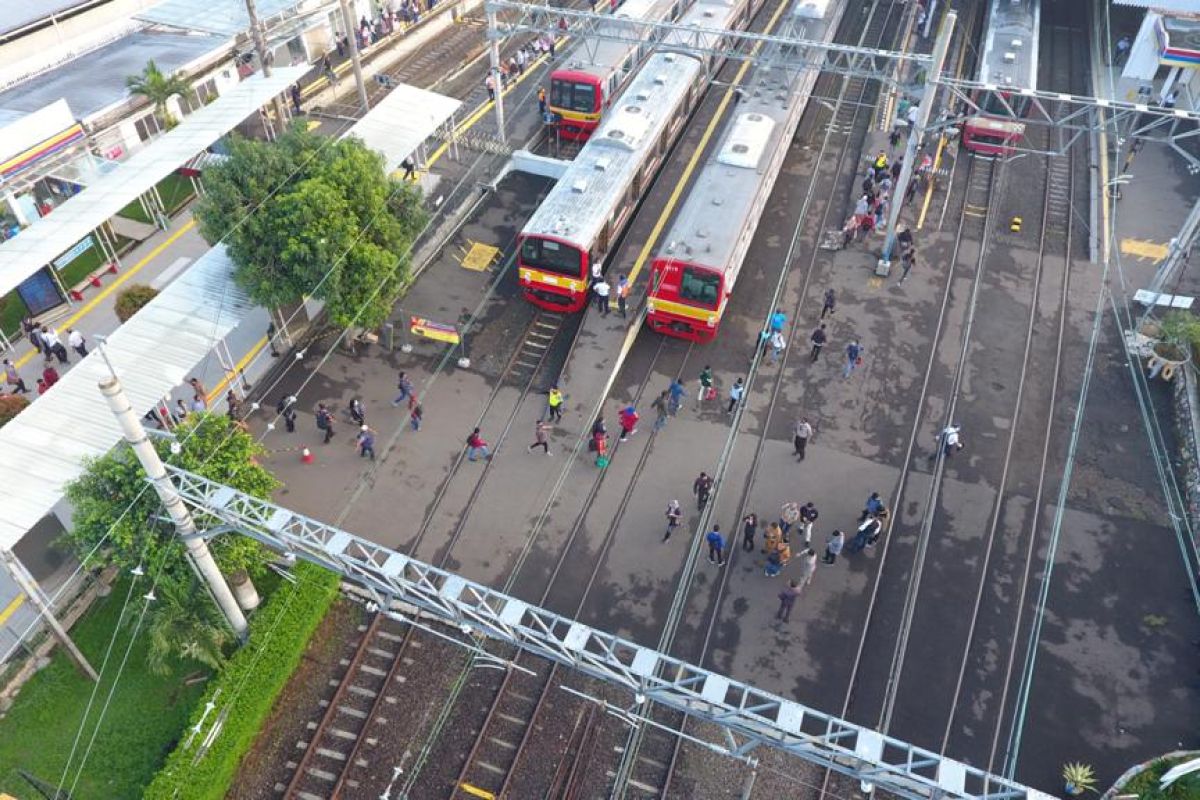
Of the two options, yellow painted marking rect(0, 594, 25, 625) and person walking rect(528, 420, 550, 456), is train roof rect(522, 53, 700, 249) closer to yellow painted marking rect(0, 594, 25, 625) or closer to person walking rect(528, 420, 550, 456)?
person walking rect(528, 420, 550, 456)

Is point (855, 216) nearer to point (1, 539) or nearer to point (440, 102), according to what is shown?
point (440, 102)

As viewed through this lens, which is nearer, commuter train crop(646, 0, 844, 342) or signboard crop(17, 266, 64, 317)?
commuter train crop(646, 0, 844, 342)

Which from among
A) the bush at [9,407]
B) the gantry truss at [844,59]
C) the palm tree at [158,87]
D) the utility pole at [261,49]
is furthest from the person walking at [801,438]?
the palm tree at [158,87]

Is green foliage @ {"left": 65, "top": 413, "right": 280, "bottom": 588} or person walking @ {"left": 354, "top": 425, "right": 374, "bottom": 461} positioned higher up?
green foliage @ {"left": 65, "top": 413, "right": 280, "bottom": 588}

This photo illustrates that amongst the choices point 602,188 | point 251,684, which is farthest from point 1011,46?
point 251,684

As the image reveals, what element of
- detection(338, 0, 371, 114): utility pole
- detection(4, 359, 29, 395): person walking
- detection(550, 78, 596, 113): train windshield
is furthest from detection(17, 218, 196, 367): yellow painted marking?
detection(550, 78, 596, 113): train windshield

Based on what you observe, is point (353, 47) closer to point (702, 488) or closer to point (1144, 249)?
point (702, 488)

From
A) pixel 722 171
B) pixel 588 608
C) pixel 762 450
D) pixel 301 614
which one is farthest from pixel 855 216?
pixel 301 614

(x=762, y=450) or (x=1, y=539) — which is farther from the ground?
(x=1, y=539)
